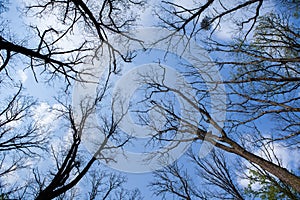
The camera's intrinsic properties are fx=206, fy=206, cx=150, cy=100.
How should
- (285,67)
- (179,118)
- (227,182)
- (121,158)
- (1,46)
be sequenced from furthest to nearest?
(121,158) < (227,182) < (179,118) < (285,67) < (1,46)

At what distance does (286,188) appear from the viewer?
26.3ft

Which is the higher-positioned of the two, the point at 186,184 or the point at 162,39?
the point at 162,39

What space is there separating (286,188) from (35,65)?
9.81m

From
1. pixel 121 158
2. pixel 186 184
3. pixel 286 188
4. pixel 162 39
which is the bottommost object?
pixel 286 188

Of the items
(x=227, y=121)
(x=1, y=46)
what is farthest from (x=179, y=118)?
(x=1, y=46)

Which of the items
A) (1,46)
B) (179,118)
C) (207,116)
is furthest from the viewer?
(179,118)

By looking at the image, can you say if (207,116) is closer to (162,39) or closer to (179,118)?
(179,118)

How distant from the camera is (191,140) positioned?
7.05 meters

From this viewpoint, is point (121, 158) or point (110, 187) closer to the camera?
point (121, 158)

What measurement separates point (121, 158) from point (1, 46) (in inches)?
279

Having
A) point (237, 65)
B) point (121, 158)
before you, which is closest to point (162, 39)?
point (237, 65)

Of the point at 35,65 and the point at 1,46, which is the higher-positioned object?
the point at 35,65

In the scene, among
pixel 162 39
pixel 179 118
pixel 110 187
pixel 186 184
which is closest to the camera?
pixel 162 39

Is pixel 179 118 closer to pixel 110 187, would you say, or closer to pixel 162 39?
pixel 162 39
